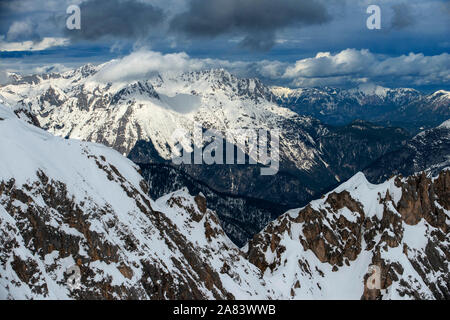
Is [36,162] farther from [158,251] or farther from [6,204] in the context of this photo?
[158,251]

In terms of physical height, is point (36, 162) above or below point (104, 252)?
above

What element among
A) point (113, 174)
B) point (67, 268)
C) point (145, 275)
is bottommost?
point (145, 275)
